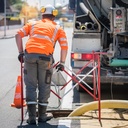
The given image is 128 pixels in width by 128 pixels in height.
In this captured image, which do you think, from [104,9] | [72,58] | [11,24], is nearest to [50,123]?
[72,58]

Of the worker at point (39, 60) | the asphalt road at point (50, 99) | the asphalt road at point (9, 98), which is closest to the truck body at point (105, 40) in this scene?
the asphalt road at point (50, 99)

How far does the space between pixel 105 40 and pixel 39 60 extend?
10.0ft

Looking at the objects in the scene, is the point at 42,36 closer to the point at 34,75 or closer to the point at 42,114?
the point at 34,75

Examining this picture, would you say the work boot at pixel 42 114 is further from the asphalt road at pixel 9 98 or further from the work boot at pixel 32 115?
the asphalt road at pixel 9 98

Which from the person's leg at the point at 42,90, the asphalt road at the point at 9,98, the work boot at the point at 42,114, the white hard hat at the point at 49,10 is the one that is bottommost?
the asphalt road at the point at 9,98

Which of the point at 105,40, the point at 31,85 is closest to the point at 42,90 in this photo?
the point at 31,85

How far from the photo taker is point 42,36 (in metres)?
6.08

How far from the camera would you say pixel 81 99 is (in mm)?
8484

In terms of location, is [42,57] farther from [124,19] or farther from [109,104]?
[124,19]

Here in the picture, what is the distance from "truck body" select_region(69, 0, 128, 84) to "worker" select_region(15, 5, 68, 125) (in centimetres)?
190

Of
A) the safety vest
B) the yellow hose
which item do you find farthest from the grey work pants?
the yellow hose

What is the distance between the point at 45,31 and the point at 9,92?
3.56 m

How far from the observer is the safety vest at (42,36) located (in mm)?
6039

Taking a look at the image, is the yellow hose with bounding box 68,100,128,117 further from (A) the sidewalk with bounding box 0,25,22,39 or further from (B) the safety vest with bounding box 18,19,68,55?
(A) the sidewalk with bounding box 0,25,22,39
